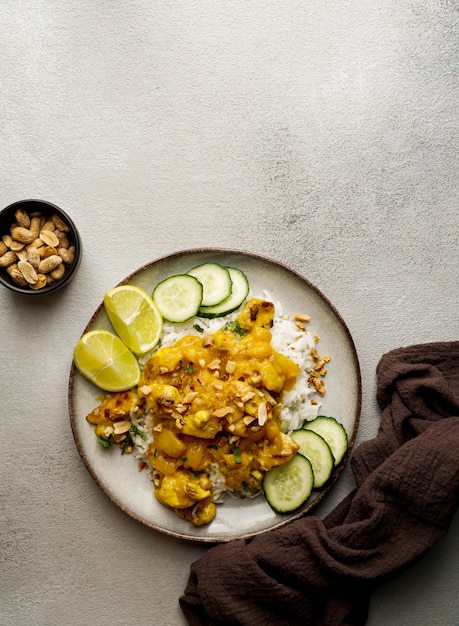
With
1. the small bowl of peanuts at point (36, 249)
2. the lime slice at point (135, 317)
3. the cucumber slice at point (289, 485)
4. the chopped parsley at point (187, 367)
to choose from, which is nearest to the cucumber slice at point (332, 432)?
the cucumber slice at point (289, 485)

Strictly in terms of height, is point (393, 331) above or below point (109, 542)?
above

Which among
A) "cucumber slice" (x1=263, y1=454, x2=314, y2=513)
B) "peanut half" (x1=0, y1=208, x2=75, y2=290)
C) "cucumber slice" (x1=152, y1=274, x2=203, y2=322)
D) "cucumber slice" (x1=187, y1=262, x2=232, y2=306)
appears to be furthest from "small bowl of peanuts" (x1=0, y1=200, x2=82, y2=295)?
"cucumber slice" (x1=263, y1=454, x2=314, y2=513)

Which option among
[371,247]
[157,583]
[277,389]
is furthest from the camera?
[371,247]

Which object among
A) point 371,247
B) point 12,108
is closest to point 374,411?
point 371,247

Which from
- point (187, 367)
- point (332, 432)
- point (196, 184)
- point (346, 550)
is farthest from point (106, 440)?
point (196, 184)

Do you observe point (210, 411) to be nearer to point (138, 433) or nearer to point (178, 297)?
point (138, 433)

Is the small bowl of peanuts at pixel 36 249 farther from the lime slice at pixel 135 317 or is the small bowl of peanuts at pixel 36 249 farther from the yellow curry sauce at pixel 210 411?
the yellow curry sauce at pixel 210 411

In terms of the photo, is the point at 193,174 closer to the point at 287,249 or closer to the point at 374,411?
the point at 287,249
